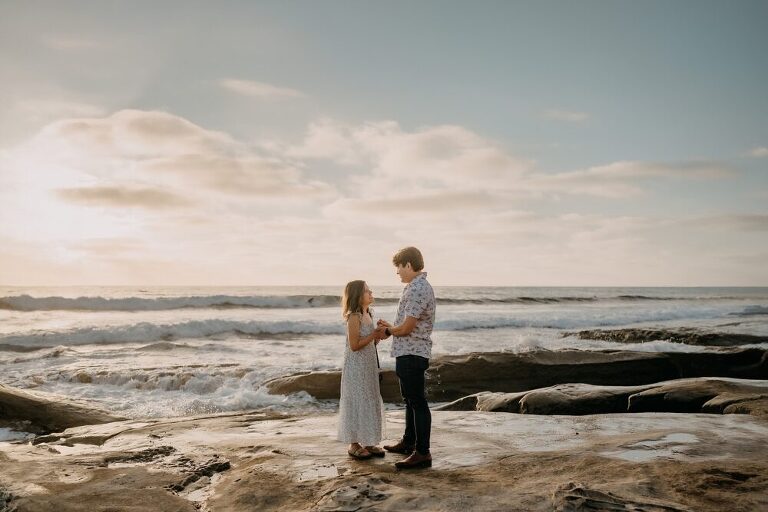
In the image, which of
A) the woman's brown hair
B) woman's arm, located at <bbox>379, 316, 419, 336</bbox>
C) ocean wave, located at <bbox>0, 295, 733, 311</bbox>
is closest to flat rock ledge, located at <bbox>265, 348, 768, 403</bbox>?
→ the woman's brown hair

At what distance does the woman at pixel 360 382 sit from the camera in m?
5.39

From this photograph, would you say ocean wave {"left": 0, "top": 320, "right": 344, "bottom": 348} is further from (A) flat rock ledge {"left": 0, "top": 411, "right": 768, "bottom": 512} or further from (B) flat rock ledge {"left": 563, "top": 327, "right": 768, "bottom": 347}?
(A) flat rock ledge {"left": 0, "top": 411, "right": 768, "bottom": 512}

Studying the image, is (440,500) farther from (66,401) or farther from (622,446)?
(66,401)

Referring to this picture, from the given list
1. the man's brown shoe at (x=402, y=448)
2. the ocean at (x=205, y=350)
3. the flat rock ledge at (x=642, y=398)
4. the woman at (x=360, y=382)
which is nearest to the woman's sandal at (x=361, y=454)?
the woman at (x=360, y=382)

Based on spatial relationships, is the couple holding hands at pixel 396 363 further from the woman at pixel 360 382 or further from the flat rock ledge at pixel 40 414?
the flat rock ledge at pixel 40 414

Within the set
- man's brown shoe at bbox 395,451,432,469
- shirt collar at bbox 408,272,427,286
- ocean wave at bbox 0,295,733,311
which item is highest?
shirt collar at bbox 408,272,427,286

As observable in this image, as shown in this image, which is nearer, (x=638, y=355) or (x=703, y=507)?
(x=703, y=507)

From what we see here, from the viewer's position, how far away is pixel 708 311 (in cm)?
3778

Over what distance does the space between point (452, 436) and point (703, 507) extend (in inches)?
117

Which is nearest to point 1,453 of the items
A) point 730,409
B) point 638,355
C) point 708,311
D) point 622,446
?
point 622,446

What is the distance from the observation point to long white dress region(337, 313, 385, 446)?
5434 millimetres

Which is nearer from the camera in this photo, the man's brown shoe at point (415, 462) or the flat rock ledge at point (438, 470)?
the flat rock ledge at point (438, 470)

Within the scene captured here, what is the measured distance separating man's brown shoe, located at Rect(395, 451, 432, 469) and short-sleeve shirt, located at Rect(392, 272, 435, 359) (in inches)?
35.3

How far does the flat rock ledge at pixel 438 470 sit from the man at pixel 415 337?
1.20 feet
